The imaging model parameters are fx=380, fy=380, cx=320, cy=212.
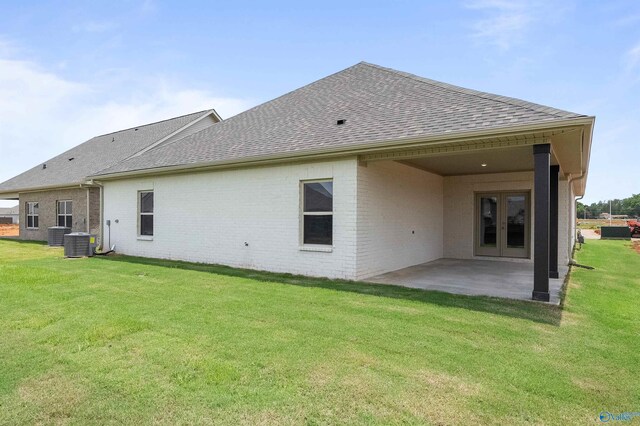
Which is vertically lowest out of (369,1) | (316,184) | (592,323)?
(592,323)

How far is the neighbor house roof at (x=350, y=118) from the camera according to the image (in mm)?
6988

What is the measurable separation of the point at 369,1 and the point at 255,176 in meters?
5.95

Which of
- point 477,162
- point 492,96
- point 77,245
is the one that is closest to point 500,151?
point 492,96

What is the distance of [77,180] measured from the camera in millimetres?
16391

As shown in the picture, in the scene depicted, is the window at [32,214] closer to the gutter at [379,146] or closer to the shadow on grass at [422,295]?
the gutter at [379,146]

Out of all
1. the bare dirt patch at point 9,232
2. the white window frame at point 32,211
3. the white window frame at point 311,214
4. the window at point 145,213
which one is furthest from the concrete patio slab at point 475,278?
the bare dirt patch at point 9,232

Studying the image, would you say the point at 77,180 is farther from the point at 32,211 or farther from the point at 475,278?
the point at 475,278

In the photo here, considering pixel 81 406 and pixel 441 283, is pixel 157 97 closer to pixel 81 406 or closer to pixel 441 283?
pixel 441 283

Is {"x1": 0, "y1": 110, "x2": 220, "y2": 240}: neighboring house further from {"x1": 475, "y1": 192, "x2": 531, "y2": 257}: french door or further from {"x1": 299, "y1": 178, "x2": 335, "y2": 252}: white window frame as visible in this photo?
{"x1": 475, "y1": 192, "x2": 531, "y2": 257}: french door

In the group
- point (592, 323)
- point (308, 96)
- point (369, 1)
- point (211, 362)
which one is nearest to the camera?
point (211, 362)

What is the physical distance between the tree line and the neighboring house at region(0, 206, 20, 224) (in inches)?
4703

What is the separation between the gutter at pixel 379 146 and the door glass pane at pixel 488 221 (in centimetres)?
696

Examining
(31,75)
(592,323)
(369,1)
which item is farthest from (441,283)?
(31,75)

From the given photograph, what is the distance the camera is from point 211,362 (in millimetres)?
3561
